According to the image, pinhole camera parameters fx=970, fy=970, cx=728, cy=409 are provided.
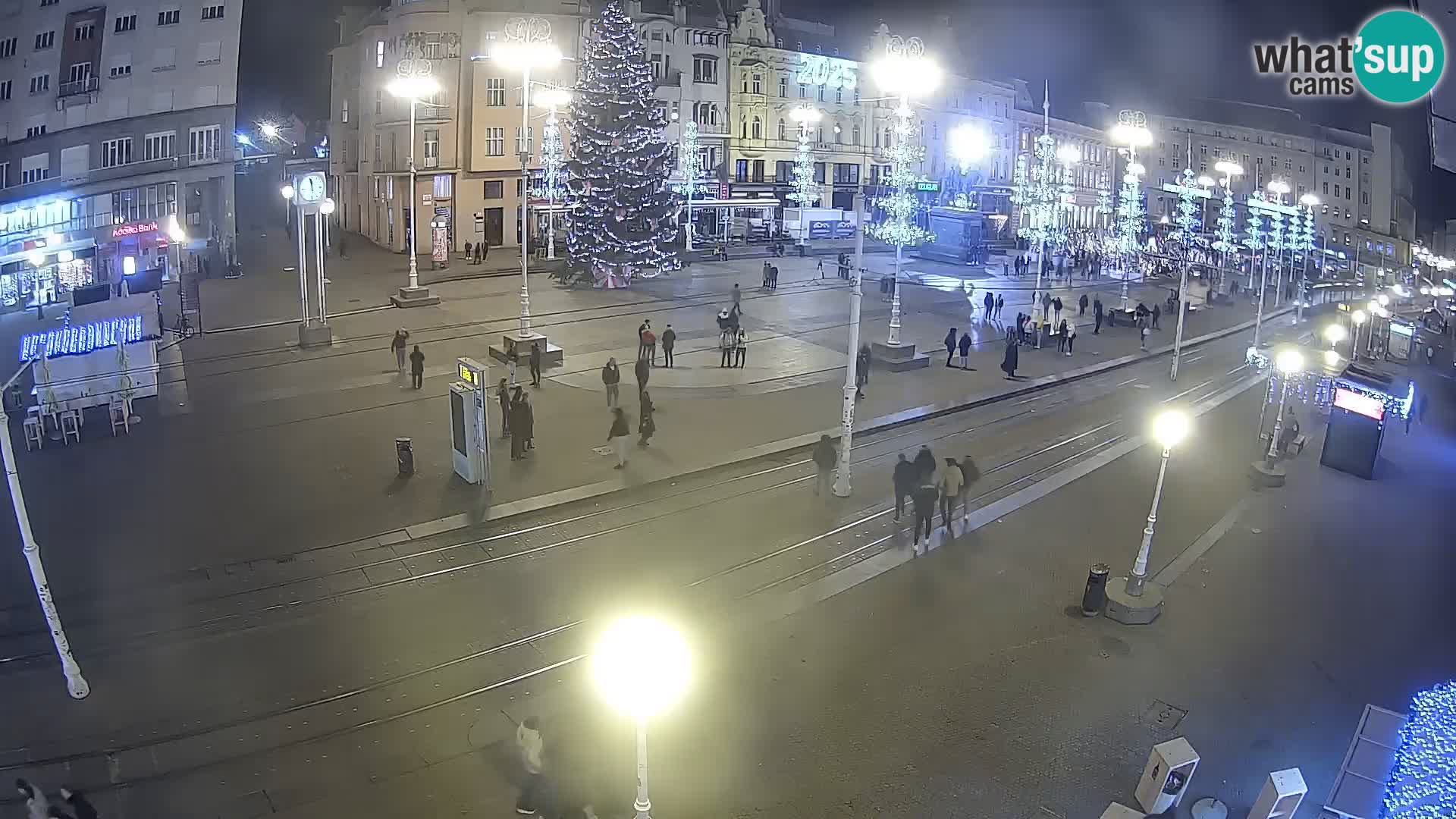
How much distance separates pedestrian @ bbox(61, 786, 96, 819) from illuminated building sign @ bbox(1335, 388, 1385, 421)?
72.7ft

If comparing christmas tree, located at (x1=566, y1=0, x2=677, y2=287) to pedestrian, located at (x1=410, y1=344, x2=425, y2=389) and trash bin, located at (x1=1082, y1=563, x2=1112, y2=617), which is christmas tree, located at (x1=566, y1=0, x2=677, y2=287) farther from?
trash bin, located at (x1=1082, y1=563, x2=1112, y2=617)

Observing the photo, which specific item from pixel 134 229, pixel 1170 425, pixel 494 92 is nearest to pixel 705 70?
pixel 494 92

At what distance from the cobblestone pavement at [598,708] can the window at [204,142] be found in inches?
819

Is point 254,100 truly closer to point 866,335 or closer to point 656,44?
point 656,44

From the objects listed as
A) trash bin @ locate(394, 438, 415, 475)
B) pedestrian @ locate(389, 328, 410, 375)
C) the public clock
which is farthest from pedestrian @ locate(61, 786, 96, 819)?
the public clock

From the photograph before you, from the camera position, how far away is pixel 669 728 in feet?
33.2

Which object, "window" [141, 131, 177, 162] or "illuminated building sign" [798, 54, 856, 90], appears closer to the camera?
"window" [141, 131, 177, 162]

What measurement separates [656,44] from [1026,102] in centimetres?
3605

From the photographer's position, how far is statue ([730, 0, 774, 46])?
2240 inches

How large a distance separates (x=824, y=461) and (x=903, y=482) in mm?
1582

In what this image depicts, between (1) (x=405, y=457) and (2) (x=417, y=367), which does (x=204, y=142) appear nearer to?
(2) (x=417, y=367)

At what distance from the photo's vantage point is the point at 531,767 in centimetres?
866

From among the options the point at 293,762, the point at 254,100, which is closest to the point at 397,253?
the point at 254,100

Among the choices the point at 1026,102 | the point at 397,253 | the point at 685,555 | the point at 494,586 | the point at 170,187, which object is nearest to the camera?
the point at 494,586
